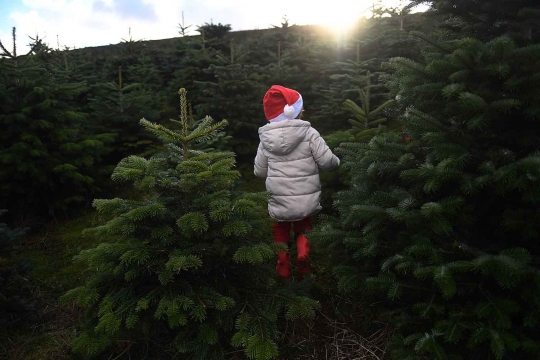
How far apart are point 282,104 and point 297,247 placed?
1.37m

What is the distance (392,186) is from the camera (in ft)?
8.79

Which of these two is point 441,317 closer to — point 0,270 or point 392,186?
point 392,186

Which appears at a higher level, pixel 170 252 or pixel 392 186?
pixel 392 186

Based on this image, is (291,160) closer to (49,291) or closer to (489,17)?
(489,17)

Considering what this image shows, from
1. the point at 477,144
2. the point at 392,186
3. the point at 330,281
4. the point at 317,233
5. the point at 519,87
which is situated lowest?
the point at 330,281

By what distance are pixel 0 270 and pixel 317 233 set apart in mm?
2776

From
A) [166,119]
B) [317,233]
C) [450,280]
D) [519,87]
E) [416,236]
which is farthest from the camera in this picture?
[166,119]

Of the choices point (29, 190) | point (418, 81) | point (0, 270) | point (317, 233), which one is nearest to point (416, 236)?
point (317, 233)

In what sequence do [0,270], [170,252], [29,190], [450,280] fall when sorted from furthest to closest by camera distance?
1. [29,190]
2. [0,270]
3. [170,252]
4. [450,280]

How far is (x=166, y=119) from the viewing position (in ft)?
30.0

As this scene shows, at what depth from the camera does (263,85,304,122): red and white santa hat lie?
11.3ft

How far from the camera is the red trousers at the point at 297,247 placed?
3570 mm

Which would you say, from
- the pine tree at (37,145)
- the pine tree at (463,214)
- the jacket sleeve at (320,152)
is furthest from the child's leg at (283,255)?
the pine tree at (37,145)

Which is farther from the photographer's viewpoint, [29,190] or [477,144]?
[29,190]
